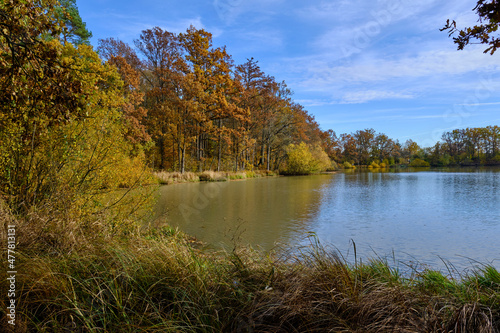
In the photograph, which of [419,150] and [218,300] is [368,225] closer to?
[218,300]

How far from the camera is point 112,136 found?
509cm

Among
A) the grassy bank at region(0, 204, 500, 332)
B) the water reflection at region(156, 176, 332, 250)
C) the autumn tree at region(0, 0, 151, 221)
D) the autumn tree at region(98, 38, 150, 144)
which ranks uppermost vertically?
the autumn tree at region(98, 38, 150, 144)

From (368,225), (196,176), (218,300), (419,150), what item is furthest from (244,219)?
(419,150)

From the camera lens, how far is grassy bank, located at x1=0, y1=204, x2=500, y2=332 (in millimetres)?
1737

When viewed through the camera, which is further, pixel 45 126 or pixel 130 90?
pixel 130 90

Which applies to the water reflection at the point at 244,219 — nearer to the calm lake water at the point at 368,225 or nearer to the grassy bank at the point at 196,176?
the calm lake water at the point at 368,225

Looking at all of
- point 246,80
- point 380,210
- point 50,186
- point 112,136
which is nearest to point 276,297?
point 50,186

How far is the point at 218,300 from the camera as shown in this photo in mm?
1971

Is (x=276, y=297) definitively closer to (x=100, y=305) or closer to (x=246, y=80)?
(x=100, y=305)

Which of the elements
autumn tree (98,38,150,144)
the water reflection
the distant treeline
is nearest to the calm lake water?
the water reflection

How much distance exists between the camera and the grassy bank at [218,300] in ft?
5.70

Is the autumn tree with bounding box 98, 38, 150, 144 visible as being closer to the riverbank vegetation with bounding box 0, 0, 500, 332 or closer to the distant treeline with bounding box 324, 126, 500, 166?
the riverbank vegetation with bounding box 0, 0, 500, 332

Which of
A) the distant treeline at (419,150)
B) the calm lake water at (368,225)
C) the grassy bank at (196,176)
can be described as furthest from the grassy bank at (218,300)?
the distant treeline at (419,150)

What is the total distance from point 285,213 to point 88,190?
5.74m
